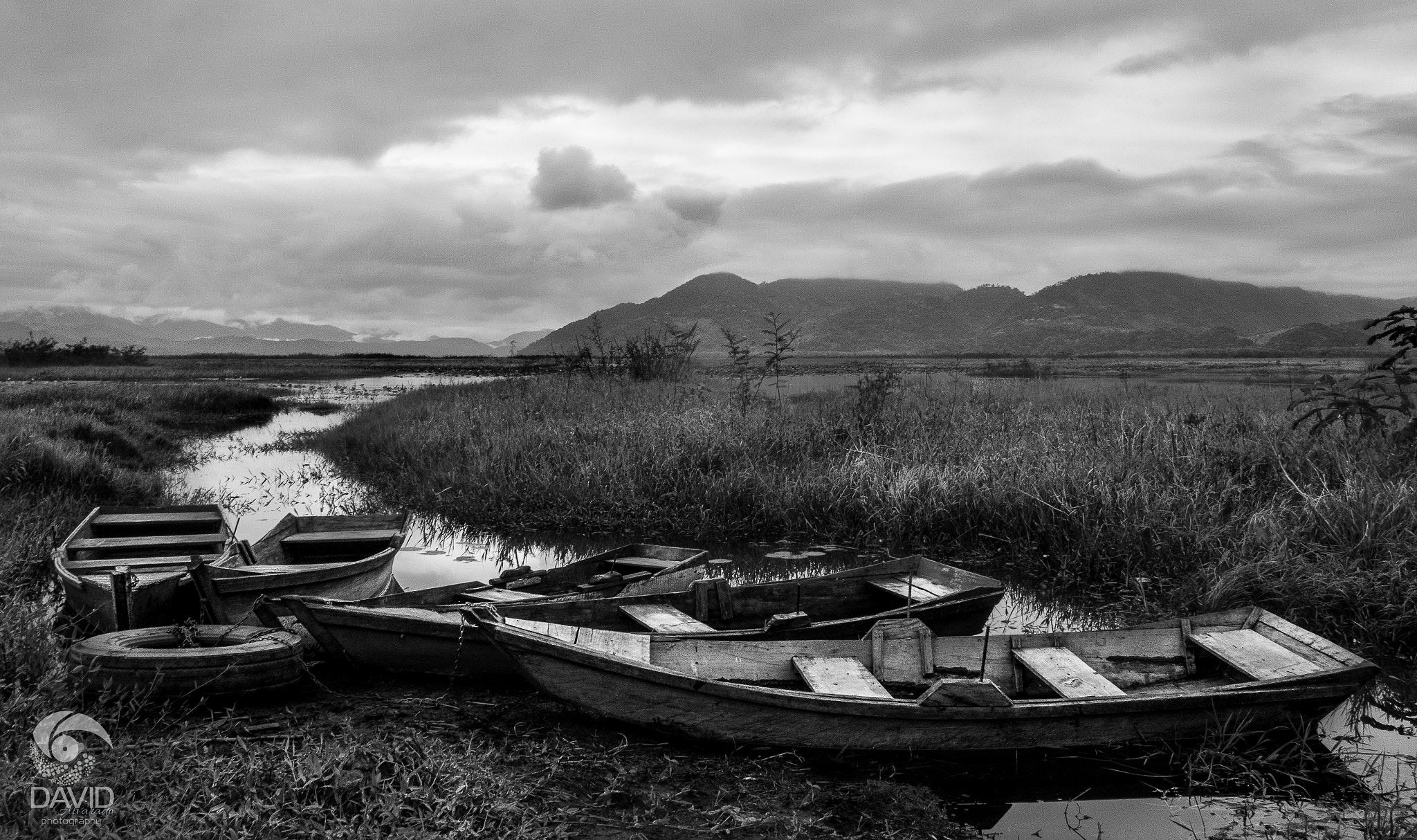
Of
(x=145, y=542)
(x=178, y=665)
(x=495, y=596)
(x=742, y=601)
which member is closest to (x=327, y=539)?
(x=145, y=542)

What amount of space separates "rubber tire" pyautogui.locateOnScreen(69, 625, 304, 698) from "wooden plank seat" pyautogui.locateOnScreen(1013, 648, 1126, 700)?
17.2 ft

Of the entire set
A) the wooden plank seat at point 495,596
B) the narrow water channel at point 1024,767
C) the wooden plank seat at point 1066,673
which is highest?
the wooden plank seat at point 495,596

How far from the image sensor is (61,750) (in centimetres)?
469

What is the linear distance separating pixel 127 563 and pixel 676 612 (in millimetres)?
5549

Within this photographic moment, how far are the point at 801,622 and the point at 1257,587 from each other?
4506mm

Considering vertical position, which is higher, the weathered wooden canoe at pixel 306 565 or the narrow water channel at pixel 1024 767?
the weathered wooden canoe at pixel 306 565

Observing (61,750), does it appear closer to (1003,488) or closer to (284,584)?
(284,584)

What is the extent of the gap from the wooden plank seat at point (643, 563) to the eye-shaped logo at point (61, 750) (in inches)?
194

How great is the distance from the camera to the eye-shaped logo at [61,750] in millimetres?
4531

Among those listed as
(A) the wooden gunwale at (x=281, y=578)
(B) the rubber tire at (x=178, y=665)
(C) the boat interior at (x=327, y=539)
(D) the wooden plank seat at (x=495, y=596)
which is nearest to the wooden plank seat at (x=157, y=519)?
(C) the boat interior at (x=327, y=539)

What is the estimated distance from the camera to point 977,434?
14477mm

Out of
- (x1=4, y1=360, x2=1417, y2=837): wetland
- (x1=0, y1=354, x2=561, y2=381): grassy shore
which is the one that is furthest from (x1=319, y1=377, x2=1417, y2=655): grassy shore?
(x1=0, y1=354, x2=561, y2=381): grassy shore

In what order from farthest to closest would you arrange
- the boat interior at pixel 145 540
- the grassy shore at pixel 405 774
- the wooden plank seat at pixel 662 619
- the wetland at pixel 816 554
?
the boat interior at pixel 145 540, the wooden plank seat at pixel 662 619, the wetland at pixel 816 554, the grassy shore at pixel 405 774

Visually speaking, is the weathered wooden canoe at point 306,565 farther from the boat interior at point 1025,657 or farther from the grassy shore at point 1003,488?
the grassy shore at point 1003,488
